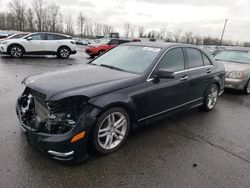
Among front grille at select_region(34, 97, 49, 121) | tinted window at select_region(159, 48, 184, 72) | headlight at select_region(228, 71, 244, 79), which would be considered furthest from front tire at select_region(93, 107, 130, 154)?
headlight at select_region(228, 71, 244, 79)

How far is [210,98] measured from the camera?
499 centimetres

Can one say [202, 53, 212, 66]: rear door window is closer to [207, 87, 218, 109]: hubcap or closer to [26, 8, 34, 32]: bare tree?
[207, 87, 218, 109]: hubcap

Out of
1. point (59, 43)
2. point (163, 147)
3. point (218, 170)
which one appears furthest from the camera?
point (59, 43)

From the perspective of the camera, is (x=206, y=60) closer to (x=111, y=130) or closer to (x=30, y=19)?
(x=111, y=130)

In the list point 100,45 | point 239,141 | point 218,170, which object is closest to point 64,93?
point 218,170

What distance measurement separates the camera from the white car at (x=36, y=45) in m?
12.2

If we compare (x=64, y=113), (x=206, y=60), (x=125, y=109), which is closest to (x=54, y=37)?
(x=206, y=60)

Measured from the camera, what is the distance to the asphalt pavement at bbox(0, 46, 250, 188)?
2.49 m

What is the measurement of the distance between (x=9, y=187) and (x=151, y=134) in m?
2.27

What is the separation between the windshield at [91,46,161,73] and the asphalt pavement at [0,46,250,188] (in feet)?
3.92

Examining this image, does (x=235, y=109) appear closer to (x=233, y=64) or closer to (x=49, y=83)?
(x=233, y=64)

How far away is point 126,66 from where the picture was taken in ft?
12.0

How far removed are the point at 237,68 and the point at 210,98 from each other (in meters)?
2.64

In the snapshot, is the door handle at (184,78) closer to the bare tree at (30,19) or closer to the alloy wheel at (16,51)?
the alloy wheel at (16,51)
